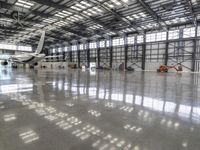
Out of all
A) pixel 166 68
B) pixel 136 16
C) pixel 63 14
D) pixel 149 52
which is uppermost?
pixel 63 14

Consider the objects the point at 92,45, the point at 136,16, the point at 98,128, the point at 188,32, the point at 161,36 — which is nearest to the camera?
the point at 98,128

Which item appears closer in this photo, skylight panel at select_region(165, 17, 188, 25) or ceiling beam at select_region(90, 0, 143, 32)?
ceiling beam at select_region(90, 0, 143, 32)

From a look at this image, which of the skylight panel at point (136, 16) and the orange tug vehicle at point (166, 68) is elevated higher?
the skylight panel at point (136, 16)

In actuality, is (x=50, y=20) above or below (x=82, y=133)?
above

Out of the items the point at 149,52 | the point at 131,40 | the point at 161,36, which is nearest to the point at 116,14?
the point at 131,40

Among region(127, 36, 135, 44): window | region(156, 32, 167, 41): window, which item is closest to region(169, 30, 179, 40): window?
region(156, 32, 167, 41): window

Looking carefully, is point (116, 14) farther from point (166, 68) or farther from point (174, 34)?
point (166, 68)

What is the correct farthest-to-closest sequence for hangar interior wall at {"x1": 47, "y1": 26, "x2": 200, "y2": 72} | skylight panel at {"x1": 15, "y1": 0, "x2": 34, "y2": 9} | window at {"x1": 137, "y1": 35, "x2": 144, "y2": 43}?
window at {"x1": 137, "y1": 35, "x2": 144, "y2": 43}
hangar interior wall at {"x1": 47, "y1": 26, "x2": 200, "y2": 72}
skylight panel at {"x1": 15, "y1": 0, "x2": 34, "y2": 9}

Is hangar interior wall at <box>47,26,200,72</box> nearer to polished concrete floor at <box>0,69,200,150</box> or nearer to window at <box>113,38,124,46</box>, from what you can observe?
window at <box>113,38,124,46</box>

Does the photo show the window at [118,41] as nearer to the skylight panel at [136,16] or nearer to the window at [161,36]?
the window at [161,36]

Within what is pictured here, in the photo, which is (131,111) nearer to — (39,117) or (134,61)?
(39,117)

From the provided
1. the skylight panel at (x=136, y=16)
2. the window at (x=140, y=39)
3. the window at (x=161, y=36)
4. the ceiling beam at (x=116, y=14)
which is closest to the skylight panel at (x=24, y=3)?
the ceiling beam at (x=116, y=14)

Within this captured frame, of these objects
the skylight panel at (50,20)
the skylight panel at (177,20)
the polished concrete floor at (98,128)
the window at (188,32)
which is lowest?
the polished concrete floor at (98,128)

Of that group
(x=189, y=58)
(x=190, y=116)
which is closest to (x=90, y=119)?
(x=190, y=116)
